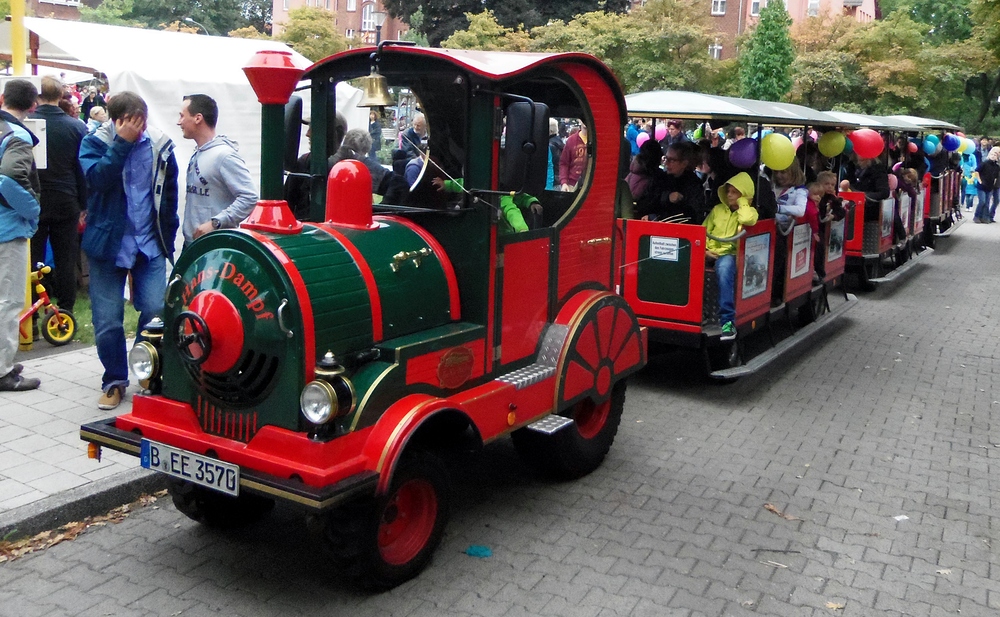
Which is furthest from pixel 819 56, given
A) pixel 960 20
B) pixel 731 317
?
pixel 731 317

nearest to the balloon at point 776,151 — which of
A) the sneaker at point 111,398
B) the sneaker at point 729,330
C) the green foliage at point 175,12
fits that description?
the sneaker at point 729,330

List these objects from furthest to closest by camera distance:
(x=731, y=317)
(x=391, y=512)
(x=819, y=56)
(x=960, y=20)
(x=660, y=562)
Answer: (x=960, y=20) → (x=819, y=56) → (x=731, y=317) → (x=660, y=562) → (x=391, y=512)

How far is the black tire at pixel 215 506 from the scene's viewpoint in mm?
4672

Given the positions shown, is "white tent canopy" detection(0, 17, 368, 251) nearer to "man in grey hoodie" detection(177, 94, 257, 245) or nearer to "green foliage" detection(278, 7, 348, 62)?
"man in grey hoodie" detection(177, 94, 257, 245)

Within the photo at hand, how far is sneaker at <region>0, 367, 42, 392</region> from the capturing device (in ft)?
21.5

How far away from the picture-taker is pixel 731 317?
789 cm

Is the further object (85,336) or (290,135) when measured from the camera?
(85,336)

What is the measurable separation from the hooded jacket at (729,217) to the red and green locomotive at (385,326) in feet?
8.69

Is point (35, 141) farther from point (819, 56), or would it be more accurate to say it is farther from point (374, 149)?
point (819, 56)

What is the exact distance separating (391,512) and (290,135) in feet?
7.33

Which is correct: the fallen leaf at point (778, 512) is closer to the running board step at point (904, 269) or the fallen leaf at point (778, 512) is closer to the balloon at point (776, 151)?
the balloon at point (776, 151)

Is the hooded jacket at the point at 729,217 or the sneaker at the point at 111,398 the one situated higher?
the hooded jacket at the point at 729,217

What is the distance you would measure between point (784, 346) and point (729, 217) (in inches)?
59.4

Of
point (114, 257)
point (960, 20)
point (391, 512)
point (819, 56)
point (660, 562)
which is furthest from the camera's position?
point (960, 20)
